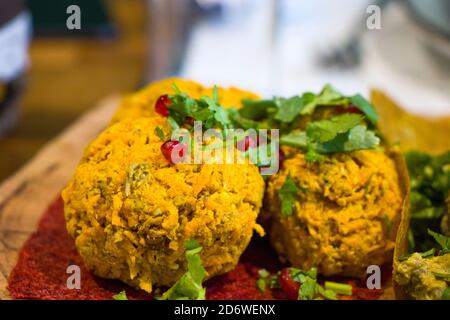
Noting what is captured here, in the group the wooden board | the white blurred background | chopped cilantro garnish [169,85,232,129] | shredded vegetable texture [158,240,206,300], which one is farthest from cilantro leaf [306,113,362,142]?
the white blurred background

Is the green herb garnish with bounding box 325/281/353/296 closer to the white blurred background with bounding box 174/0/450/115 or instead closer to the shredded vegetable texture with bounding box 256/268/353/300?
the shredded vegetable texture with bounding box 256/268/353/300

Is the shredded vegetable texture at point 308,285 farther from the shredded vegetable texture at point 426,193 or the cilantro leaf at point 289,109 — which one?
the cilantro leaf at point 289,109

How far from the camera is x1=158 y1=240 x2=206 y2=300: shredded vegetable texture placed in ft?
5.40

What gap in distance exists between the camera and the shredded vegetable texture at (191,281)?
1645mm

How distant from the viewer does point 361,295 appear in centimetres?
184

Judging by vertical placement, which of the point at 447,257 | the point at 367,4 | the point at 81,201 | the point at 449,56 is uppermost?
the point at 367,4

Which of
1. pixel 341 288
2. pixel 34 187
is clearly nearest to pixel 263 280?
pixel 341 288

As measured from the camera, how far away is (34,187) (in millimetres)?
2408

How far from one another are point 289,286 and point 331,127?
0.52 metres

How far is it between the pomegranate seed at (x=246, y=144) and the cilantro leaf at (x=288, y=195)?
16cm

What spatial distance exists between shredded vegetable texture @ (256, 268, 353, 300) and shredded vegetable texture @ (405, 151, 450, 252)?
0.94 ft
